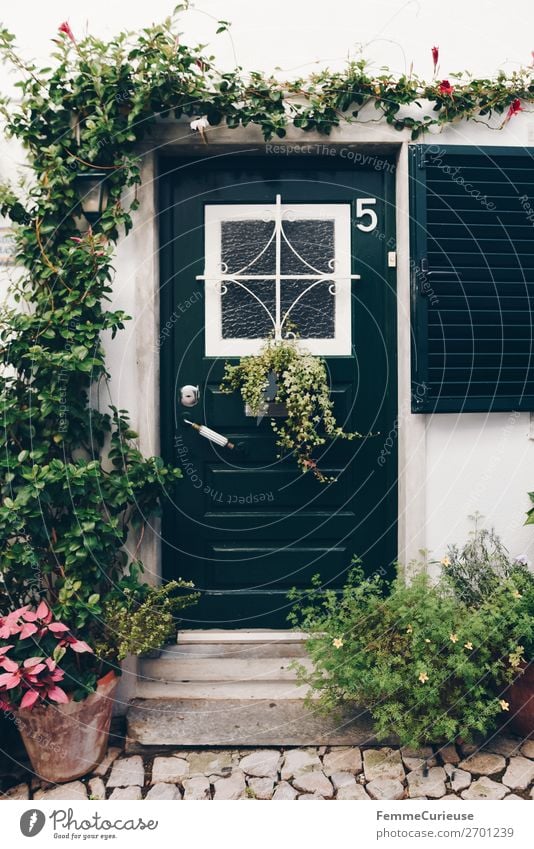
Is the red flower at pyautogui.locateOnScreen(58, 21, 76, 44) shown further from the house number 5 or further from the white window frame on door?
the house number 5

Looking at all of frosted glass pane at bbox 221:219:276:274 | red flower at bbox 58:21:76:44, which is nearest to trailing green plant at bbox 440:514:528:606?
frosted glass pane at bbox 221:219:276:274

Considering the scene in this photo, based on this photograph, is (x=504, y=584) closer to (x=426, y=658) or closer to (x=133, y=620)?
(x=426, y=658)

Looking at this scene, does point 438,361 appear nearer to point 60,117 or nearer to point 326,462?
point 326,462

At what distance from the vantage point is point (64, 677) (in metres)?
2.64

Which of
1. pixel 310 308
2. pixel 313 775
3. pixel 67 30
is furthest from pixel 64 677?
pixel 67 30

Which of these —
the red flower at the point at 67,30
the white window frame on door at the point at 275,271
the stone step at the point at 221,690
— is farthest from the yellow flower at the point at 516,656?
the red flower at the point at 67,30

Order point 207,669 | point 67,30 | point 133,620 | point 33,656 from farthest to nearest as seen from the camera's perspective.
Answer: point 207,669 < point 67,30 < point 133,620 < point 33,656

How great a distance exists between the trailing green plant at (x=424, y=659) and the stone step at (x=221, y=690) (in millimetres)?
296

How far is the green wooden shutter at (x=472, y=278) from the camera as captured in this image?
10.1ft

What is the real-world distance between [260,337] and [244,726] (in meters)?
1.79

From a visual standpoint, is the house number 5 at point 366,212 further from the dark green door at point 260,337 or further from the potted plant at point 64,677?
the potted plant at point 64,677

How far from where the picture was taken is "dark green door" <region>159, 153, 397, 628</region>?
3.25 meters

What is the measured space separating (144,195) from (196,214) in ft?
0.90

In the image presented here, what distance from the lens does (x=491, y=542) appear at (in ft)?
10.5
